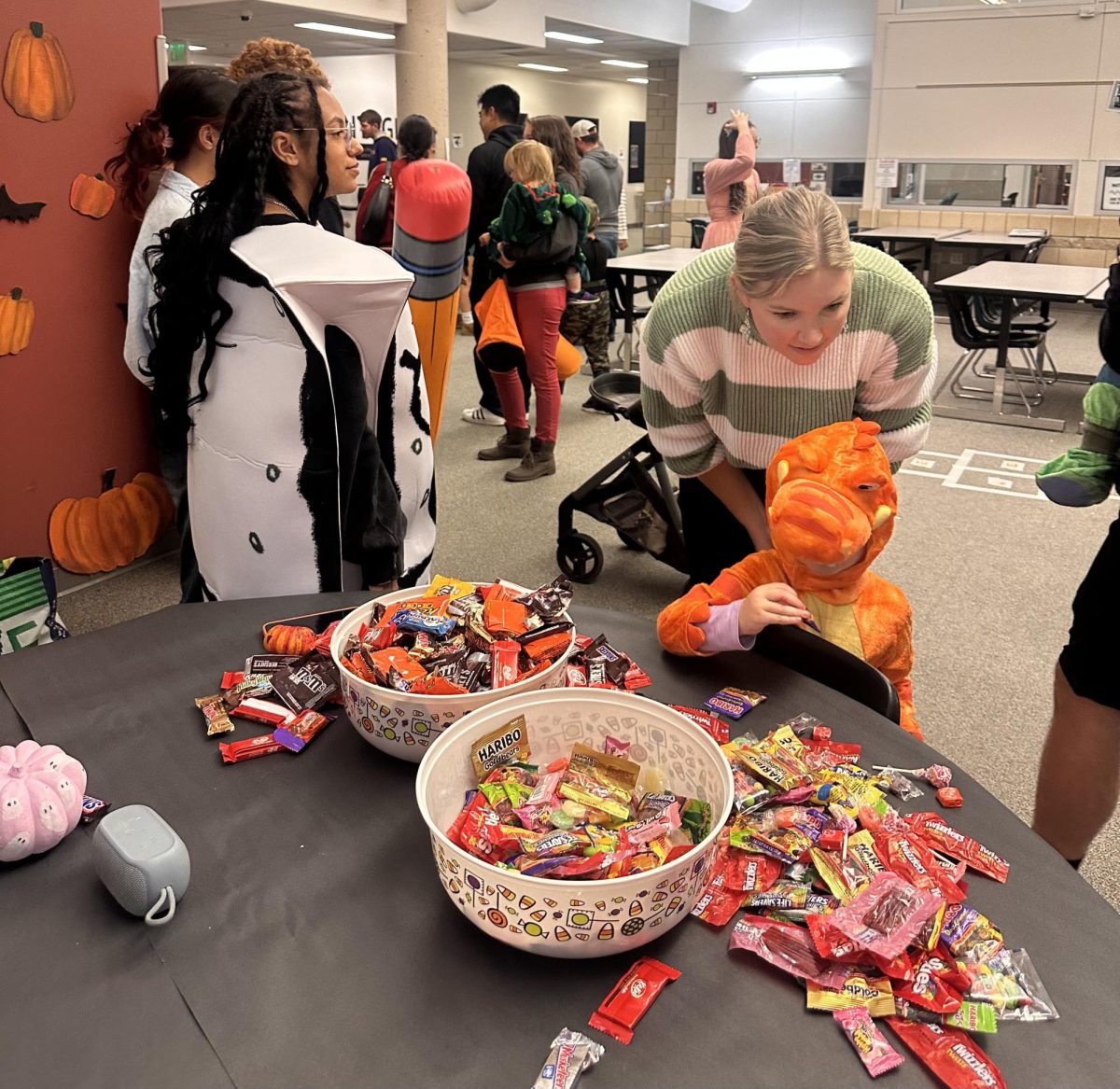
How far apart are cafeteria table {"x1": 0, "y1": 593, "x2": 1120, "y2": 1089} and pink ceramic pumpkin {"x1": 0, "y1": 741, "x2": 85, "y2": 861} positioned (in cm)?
3

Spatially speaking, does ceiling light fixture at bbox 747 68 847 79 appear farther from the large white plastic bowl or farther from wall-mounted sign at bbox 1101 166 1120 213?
the large white plastic bowl

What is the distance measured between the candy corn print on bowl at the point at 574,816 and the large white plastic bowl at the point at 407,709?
35 millimetres

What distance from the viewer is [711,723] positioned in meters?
1.20

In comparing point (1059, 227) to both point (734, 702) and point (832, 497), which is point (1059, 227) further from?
point (734, 702)

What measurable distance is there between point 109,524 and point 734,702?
284 cm

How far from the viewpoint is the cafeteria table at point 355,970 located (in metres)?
0.78

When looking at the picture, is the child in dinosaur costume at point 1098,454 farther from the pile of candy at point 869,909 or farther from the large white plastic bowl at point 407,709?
the large white plastic bowl at point 407,709

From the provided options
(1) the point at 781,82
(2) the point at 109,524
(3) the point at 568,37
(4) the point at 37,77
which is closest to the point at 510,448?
(2) the point at 109,524

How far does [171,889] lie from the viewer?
924mm

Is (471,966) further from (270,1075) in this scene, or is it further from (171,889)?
(171,889)

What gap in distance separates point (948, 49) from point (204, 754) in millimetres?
10519

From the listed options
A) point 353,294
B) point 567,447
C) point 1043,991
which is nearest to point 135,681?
point 353,294

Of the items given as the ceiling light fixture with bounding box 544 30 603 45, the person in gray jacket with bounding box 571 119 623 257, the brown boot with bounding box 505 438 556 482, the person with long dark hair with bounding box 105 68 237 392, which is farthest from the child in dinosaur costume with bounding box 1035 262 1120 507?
the ceiling light fixture with bounding box 544 30 603 45

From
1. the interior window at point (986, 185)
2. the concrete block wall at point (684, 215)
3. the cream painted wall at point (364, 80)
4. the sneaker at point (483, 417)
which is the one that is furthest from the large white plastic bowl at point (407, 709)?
Result: the cream painted wall at point (364, 80)
